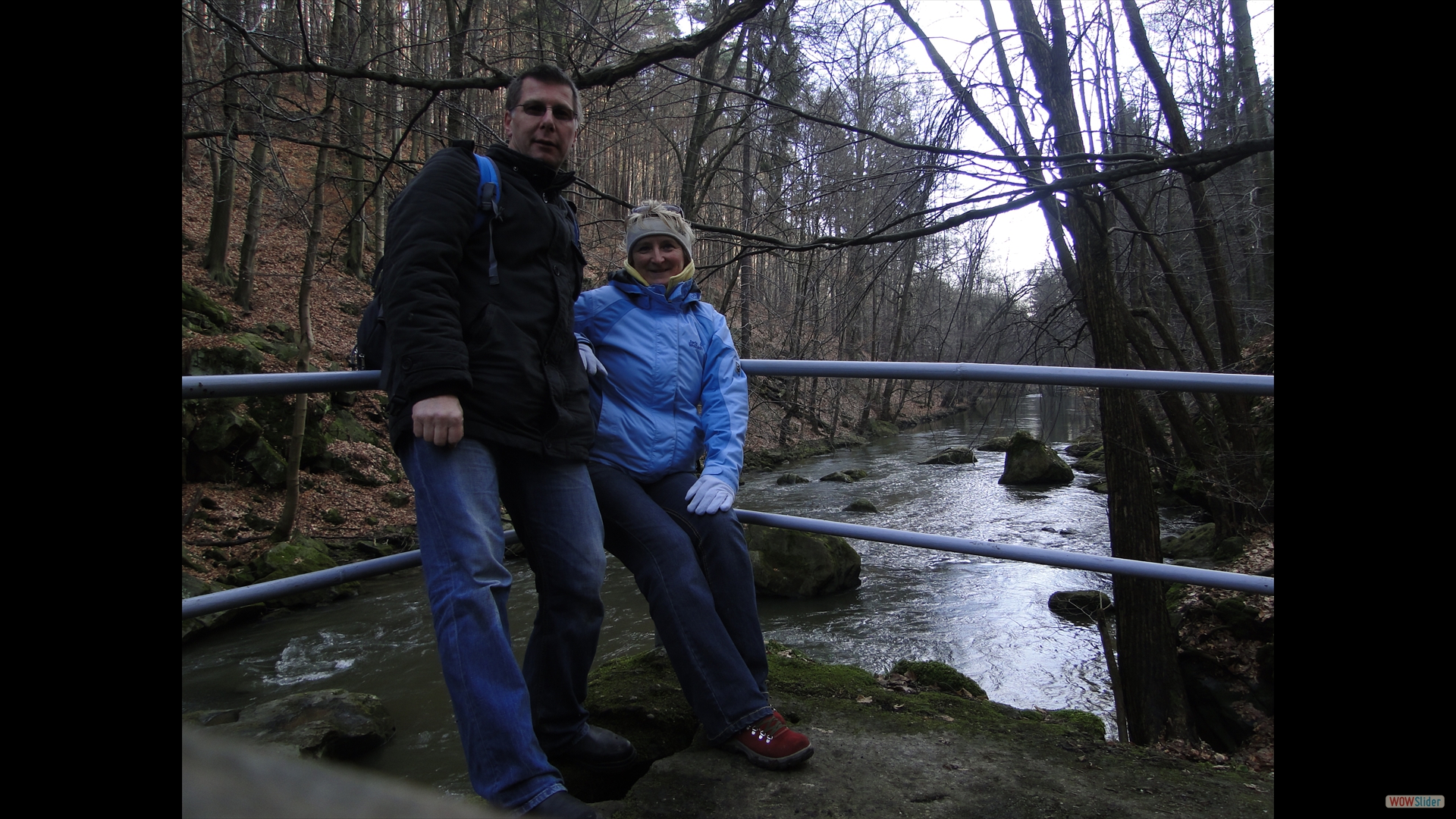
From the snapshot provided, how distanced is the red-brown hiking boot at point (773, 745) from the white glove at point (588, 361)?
1078 mm

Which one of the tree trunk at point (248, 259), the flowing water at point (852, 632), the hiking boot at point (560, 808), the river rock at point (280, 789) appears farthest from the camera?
the tree trunk at point (248, 259)

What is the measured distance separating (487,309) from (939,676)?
2.51m

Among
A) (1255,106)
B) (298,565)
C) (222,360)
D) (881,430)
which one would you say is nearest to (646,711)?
(1255,106)

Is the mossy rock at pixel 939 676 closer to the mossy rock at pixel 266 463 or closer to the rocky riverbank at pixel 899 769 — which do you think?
the rocky riverbank at pixel 899 769

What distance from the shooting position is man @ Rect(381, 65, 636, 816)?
74.3 inches

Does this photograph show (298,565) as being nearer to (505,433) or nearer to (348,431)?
(348,431)

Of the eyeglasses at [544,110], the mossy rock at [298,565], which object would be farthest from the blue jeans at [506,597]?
the mossy rock at [298,565]

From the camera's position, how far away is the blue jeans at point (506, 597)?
6.01 ft

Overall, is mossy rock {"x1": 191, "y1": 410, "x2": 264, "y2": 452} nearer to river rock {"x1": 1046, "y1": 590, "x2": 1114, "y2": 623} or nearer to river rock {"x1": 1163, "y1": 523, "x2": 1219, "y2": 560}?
river rock {"x1": 1046, "y1": 590, "x2": 1114, "y2": 623}

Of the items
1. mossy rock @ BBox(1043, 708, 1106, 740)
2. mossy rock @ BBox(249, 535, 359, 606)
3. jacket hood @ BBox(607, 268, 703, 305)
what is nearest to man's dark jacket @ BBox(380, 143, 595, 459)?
jacket hood @ BBox(607, 268, 703, 305)

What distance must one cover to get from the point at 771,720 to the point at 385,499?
34.5 ft

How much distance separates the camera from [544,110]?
2.41 meters

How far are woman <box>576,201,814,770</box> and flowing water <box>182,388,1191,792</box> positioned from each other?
2467mm
